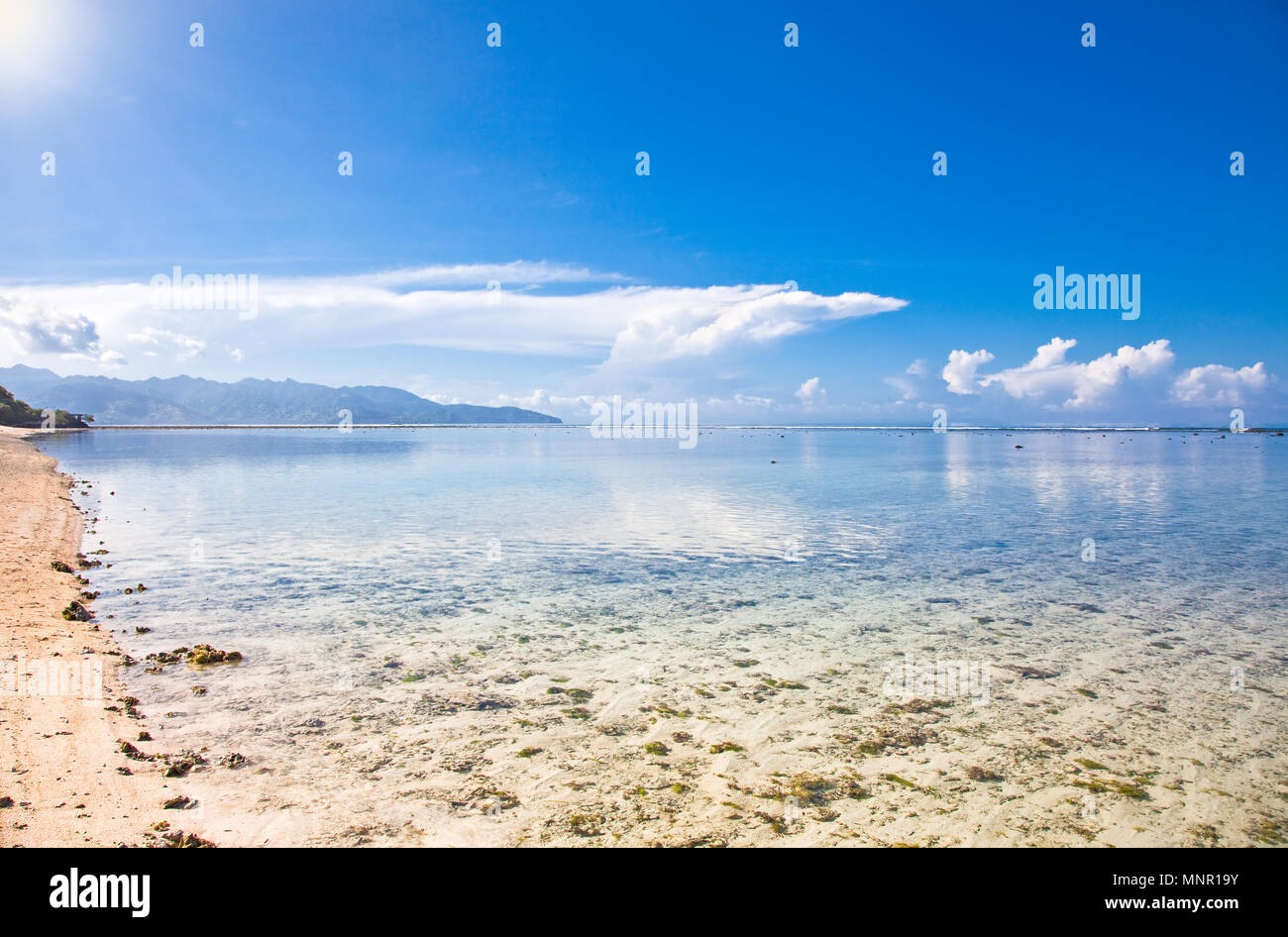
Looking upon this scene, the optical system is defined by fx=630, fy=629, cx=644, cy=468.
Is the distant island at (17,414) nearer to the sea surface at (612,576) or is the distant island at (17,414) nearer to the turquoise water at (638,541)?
the turquoise water at (638,541)

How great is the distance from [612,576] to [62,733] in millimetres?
13320

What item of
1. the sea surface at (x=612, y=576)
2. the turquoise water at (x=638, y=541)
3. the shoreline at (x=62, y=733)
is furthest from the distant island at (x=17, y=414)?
the shoreline at (x=62, y=733)

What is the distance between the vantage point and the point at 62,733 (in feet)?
29.5

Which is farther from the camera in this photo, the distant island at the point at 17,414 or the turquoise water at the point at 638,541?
the distant island at the point at 17,414

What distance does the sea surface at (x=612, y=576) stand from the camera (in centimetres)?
1323

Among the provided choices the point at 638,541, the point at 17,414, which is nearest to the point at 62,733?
the point at 638,541

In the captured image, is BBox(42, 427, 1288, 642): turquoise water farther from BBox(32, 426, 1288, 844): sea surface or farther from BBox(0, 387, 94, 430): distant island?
BBox(0, 387, 94, 430): distant island

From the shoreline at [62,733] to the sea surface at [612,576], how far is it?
77 cm

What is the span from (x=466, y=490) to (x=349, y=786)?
38.4 meters

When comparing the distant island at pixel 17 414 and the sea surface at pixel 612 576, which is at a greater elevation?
the distant island at pixel 17 414

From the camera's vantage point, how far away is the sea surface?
13227 mm

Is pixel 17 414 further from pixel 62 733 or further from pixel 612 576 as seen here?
pixel 62 733

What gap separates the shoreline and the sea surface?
0.77 metres
